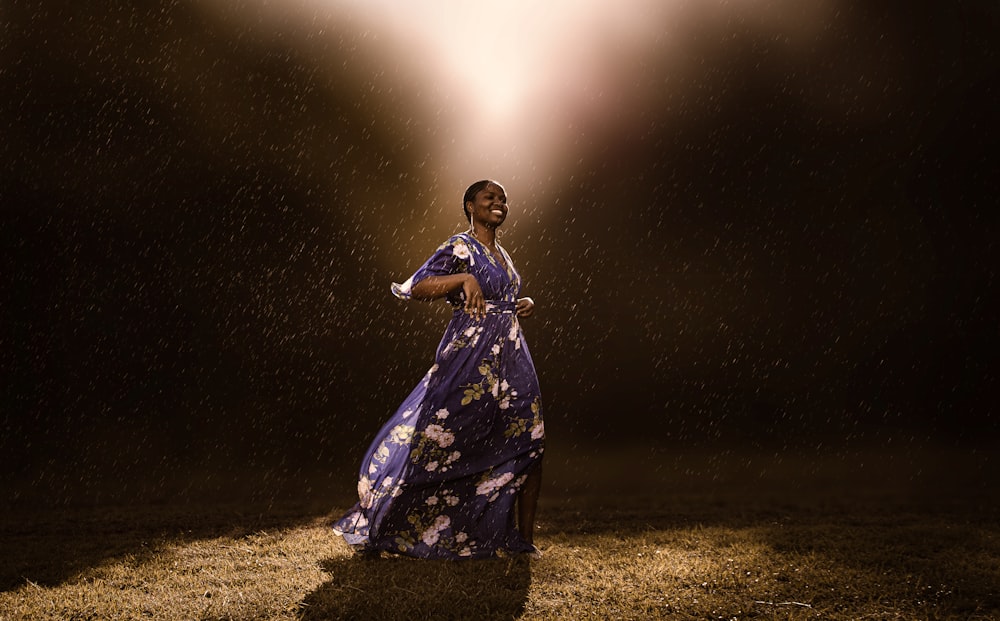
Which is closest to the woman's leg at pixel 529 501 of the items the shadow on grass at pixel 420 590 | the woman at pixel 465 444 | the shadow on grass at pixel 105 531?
the woman at pixel 465 444

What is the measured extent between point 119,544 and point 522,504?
169 cm

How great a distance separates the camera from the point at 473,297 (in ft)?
9.26

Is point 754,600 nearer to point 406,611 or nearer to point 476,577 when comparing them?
point 476,577

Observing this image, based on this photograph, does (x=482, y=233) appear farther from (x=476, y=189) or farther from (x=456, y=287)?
(x=456, y=287)

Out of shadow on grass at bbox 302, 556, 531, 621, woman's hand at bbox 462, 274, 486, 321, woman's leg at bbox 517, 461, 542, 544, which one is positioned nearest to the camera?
Answer: shadow on grass at bbox 302, 556, 531, 621

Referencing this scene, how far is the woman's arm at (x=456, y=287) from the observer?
9.28 ft

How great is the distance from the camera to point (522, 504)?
3066 mm

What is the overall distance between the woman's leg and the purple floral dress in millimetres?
32

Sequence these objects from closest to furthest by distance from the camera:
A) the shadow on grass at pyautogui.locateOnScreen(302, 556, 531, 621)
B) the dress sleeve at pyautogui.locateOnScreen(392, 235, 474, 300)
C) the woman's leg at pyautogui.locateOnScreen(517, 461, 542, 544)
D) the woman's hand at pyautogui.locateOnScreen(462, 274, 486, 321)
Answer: the shadow on grass at pyautogui.locateOnScreen(302, 556, 531, 621) < the woman's hand at pyautogui.locateOnScreen(462, 274, 486, 321) < the dress sleeve at pyautogui.locateOnScreen(392, 235, 474, 300) < the woman's leg at pyautogui.locateOnScreen(517, 461, 542, 544)

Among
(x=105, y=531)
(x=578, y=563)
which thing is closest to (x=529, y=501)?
(x=578, y=563)

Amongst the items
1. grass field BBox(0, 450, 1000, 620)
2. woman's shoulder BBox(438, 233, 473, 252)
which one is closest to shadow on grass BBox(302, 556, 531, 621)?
grass field BBox(0, 450, 1000, 620)

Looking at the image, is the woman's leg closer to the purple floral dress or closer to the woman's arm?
the purple floral dress

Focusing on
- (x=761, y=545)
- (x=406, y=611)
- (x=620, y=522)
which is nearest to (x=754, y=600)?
(x=761, y=545)

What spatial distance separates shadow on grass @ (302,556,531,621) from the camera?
240 centimetres
